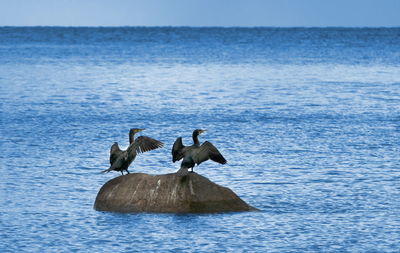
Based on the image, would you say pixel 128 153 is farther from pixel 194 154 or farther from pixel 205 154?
pixel 205 154

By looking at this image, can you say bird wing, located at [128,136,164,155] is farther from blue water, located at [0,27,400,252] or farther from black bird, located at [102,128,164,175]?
blue water, located at [0,27,400,252]

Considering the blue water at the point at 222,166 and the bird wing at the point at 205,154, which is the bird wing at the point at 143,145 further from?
the blue water at the point at 222,166

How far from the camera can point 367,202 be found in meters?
23.9

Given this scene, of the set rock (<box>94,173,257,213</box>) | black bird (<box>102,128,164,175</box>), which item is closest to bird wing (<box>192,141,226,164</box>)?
rock (<box>94,173,257,213</box>)

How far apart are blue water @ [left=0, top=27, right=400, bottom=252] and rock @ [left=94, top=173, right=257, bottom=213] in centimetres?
24

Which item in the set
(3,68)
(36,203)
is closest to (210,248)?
(36,203)

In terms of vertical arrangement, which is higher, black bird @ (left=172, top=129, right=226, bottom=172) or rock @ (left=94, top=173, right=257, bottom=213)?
black bird @ (left=172, top=129, right=226, bottom=172)

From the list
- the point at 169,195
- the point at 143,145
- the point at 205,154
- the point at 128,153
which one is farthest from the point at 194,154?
the point at 128,153

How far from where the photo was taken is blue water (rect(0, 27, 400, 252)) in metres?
20.5

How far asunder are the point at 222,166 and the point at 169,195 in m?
7.17

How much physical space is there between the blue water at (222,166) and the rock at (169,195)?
243mm

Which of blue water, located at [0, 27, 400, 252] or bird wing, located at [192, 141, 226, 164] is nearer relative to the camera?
blue water, located at [0, 27, 400, 252]

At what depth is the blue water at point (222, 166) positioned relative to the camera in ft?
67.2

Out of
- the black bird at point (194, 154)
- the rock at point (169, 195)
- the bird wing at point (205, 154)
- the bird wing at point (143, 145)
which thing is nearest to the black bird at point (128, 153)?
the bird wing at point (143, 145)
